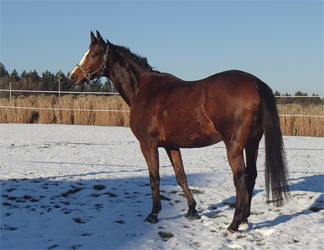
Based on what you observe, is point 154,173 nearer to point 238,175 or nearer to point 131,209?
point 131,209

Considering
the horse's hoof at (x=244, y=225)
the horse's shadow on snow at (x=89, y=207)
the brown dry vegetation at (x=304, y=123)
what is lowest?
the horse's hoof at (x=244, y=225)

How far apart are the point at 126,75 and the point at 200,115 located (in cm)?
122

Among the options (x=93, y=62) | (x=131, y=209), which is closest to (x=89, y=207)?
(x=131, y=209)

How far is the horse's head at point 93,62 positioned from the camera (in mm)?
4496

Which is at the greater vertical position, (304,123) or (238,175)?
(238,175)

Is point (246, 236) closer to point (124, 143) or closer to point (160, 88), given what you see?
point (160, 88)

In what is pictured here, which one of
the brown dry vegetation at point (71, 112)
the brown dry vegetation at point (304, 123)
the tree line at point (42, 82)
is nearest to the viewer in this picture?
the brown dry vegetation at point (304, 123)

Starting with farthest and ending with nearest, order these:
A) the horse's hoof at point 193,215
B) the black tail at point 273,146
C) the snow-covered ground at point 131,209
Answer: the horse's hoof at point 193,215, the black tail at point 273,146, the snow-covered ground at point 131,209

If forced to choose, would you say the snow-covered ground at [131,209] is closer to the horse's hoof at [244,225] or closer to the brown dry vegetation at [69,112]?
the horse's hoof at [244,225]

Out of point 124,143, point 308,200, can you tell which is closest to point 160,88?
point 308,200

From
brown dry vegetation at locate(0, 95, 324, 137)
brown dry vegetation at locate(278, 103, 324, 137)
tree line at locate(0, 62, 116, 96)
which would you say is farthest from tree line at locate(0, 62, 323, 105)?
brown dry vegetation at locate(278, 103, 324, 137)

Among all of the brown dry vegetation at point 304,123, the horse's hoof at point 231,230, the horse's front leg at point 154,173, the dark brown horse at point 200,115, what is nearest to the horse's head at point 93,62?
the dark brown horse at point 200,115

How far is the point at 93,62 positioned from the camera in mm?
4508

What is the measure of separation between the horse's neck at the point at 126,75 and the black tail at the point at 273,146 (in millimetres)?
1496
